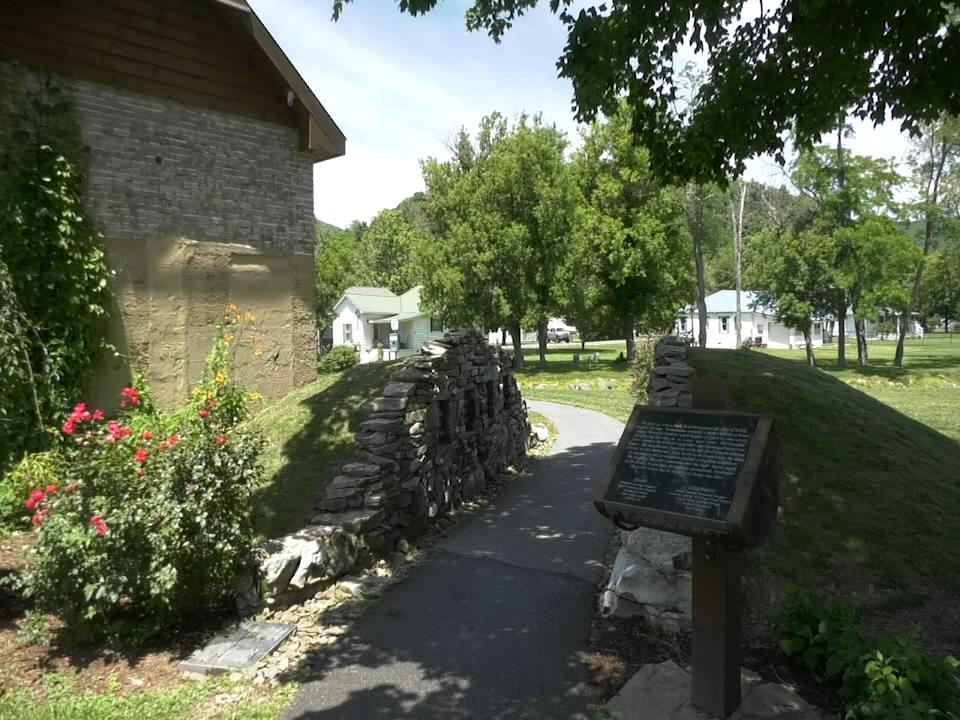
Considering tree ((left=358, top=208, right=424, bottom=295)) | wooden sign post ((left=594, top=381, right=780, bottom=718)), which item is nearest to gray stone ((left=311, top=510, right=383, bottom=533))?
wooden sign post ((left=594, top=381, right=780, bottom=718))

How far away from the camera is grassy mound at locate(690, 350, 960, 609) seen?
20.4ft

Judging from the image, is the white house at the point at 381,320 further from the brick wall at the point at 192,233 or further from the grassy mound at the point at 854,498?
the grassy mound at the point at 854,498

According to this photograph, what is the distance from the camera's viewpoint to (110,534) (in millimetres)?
5117

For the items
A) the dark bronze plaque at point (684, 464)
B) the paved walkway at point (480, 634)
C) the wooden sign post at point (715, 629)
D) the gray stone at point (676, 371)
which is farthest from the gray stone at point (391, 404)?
the wooden sign post at point (715, 629)

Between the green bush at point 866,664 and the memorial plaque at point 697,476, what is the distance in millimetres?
932

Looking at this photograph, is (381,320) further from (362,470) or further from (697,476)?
(697,476)

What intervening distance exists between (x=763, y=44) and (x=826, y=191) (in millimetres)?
27919

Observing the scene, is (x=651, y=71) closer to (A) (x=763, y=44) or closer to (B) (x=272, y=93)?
(A) (x=763, y=44)

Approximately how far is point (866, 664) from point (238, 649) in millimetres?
4195

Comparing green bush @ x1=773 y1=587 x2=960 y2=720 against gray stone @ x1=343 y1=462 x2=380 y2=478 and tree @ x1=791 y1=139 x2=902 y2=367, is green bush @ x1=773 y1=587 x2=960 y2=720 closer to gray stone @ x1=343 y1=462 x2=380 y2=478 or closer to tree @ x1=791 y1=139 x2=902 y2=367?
gray stone @ x1=343 y1=462 x2=380 y2=478

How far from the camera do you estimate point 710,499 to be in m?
4.00

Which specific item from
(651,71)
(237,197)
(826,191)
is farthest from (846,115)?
(826,191)

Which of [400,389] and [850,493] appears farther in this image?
[400,389]

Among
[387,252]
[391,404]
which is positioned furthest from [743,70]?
[387,252]
